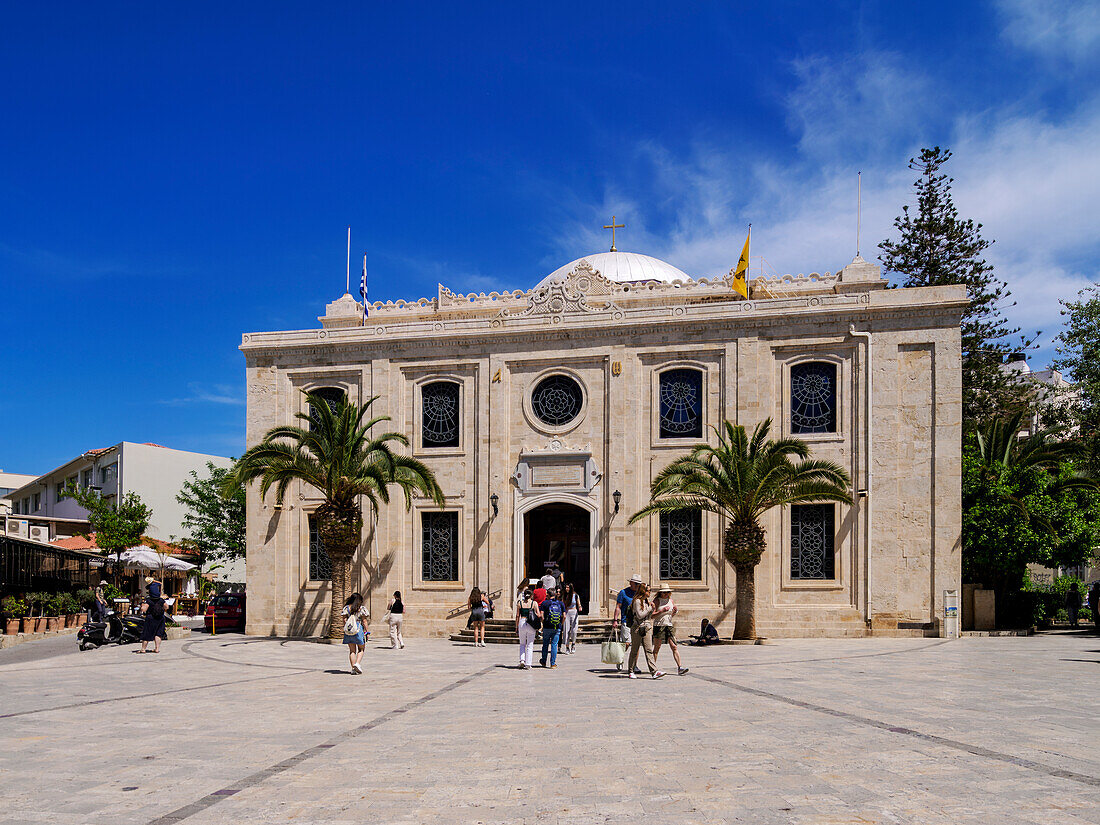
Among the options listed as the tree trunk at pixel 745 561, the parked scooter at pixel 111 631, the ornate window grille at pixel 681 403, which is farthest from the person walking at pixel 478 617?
the parked scooter at pixel 111 631

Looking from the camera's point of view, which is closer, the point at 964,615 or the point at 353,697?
the point at 353,697

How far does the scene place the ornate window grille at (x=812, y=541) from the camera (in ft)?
75.3

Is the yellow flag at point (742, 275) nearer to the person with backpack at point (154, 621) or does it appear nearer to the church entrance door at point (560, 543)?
the church entrance door at point (560, 543)

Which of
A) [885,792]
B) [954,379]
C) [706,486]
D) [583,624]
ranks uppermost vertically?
[954,379]

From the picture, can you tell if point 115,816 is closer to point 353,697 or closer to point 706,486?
point 353,697

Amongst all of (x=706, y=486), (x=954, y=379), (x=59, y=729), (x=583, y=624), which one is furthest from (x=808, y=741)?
(x=954, y=379)

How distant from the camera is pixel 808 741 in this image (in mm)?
8586

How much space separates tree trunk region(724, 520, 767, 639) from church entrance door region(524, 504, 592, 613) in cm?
491

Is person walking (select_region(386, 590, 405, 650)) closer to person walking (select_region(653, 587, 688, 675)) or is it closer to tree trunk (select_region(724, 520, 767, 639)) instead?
person walking (select_region(653, 587, 688, 675))

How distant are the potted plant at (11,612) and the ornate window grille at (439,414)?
37.2 feet

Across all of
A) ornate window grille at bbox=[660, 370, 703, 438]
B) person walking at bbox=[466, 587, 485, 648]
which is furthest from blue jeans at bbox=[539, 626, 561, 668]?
ornate window grille at bbox=[660, 370, 703, 438]

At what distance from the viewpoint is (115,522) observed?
35750mm

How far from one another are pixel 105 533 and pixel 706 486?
26682 mm

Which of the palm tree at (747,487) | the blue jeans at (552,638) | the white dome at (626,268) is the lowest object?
the blue jeans at (552,638)
